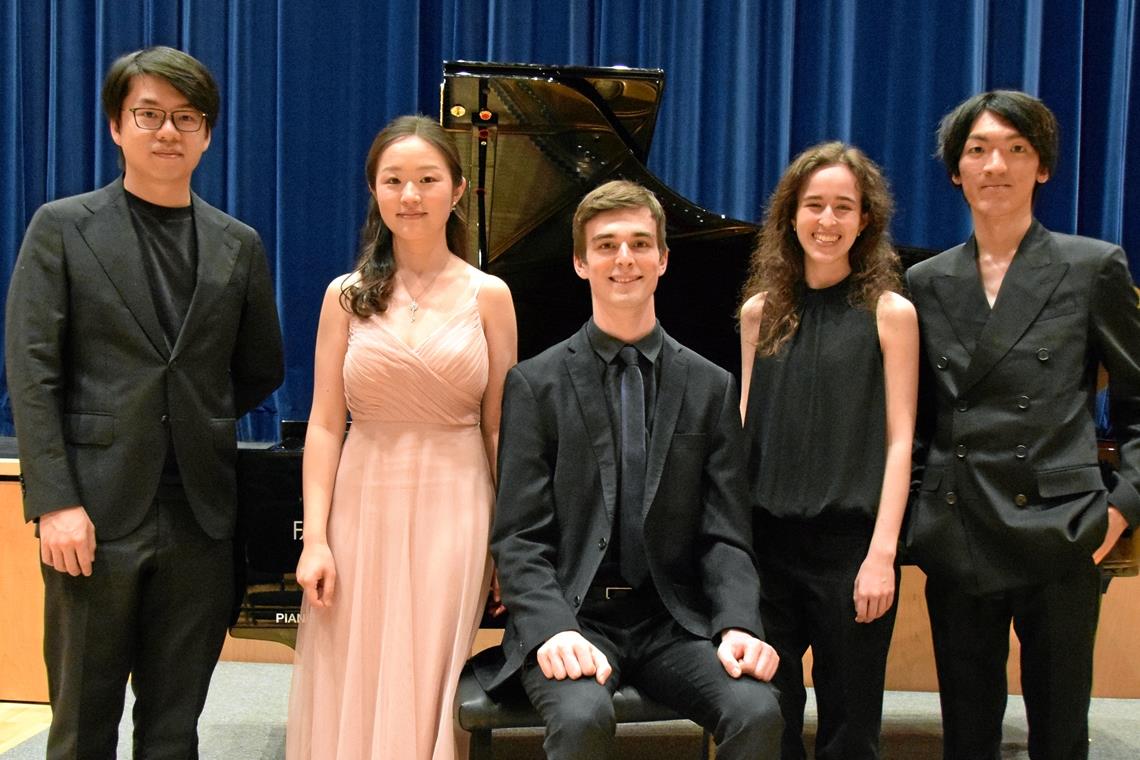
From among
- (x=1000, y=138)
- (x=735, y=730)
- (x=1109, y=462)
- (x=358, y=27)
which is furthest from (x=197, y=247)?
(x=358, y=27)

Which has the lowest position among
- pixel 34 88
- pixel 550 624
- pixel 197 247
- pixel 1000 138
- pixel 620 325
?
pixel 550 624

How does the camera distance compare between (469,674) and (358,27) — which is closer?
(469,674)

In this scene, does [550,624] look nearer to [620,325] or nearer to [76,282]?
[620,325]

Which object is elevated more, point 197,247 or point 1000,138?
point 1000,138

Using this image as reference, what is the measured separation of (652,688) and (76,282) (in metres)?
1.51

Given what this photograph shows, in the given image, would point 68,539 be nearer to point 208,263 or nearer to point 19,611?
point 208,263

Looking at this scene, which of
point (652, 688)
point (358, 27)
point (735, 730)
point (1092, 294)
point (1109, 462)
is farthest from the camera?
point (358, 27)

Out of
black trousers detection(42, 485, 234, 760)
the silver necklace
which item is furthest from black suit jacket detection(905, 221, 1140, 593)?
black trousers detection(42, 485, 234, 760)

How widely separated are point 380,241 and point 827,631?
1.36m

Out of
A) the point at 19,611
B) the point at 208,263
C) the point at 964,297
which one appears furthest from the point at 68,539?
the point at 964,297

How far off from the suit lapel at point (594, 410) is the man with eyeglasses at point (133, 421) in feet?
2.67

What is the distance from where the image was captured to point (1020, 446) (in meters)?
2.26

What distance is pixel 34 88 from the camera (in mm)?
5293

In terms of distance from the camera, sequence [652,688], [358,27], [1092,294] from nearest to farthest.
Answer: [652,688] → [1092,294] → [358,27]
